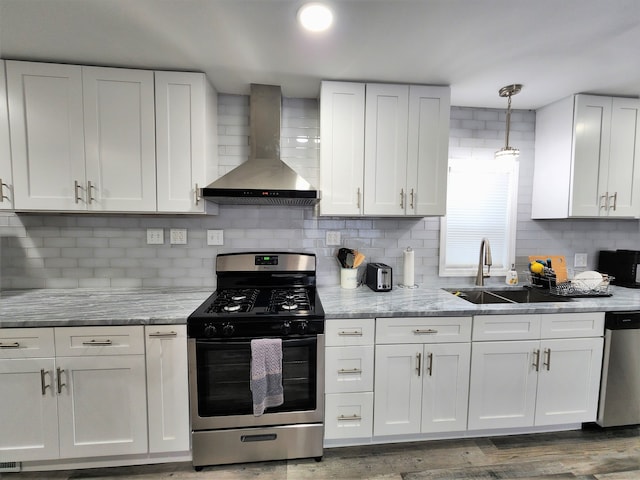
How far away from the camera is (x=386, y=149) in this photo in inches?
82.6

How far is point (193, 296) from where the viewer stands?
206 cm

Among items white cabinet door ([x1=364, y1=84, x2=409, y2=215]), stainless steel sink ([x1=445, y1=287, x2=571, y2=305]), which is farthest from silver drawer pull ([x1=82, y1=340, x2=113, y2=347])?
stainless steel sink ([x1=445, y1=287, x2=571, y2=305])

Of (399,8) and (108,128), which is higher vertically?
(399,8)

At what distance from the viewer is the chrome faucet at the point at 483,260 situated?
2.33 m

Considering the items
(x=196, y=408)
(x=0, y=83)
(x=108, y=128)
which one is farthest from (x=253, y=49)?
(x=196, y=408)

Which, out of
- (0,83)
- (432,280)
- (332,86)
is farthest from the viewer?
(432,280)

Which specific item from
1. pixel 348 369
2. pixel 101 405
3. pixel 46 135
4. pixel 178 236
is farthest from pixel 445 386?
pixel 46 135

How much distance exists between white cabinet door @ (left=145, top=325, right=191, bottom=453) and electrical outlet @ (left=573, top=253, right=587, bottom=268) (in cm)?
322

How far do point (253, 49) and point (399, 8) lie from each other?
83 cm

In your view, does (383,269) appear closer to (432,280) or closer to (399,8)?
(432,280)

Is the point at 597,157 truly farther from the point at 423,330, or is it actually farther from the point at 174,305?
the point at 174,305

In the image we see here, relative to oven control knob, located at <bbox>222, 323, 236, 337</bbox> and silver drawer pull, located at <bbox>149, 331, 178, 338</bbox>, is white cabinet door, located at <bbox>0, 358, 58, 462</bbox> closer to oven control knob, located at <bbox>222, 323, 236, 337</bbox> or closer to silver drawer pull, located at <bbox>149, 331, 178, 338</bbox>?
silver drawer pull, located at <bbox>149, 331, 178, 338</bbox>

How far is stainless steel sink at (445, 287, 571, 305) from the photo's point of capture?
2.25 metres

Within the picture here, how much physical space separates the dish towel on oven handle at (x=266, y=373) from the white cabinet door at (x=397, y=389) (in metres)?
0.61
